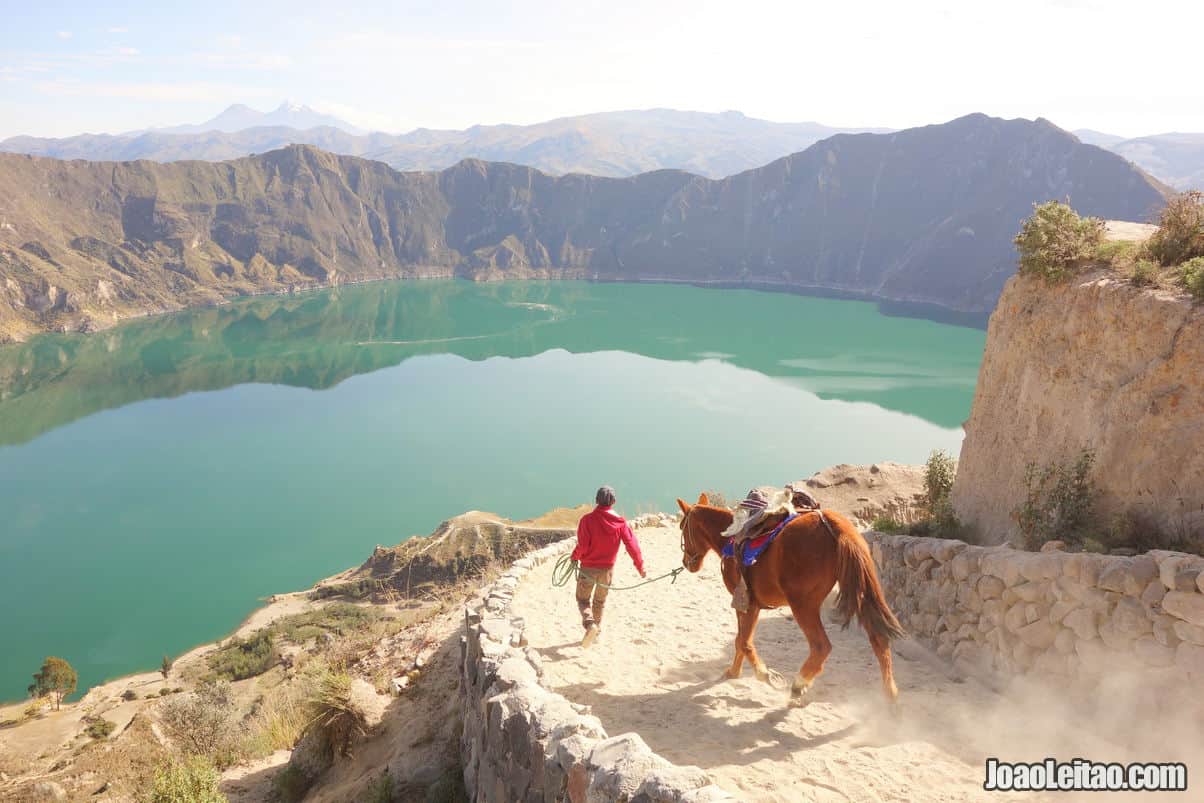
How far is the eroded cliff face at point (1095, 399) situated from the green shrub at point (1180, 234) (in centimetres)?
55

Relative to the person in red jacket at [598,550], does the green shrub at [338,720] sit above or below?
below

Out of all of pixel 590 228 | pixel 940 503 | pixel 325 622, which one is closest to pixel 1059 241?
pixel 940 503

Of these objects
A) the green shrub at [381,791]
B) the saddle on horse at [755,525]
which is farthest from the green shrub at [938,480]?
the green shrub at [381,791]

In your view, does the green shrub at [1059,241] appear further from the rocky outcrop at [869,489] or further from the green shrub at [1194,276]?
the rocky outcrop at [869,489]

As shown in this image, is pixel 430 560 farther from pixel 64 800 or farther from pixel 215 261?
pixel 215 261

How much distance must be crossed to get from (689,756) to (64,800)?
8755 mm

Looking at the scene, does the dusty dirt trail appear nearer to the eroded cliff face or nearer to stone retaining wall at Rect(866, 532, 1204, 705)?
stone retaining wall at Rect(866, 532, 1204, 705)

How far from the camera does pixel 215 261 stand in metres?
153

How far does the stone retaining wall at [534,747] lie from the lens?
3965 mm

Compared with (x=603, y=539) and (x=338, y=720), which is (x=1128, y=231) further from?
(x=338, y=720)

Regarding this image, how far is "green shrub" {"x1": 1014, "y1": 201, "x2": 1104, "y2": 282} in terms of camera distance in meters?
8.35

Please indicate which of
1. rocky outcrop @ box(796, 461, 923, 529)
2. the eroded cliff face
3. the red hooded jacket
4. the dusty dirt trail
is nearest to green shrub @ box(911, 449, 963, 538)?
the eroded cliff face

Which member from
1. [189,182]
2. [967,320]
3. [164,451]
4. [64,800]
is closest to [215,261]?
[189,182]

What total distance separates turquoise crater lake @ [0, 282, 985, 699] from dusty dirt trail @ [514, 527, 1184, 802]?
25949 millimetres
